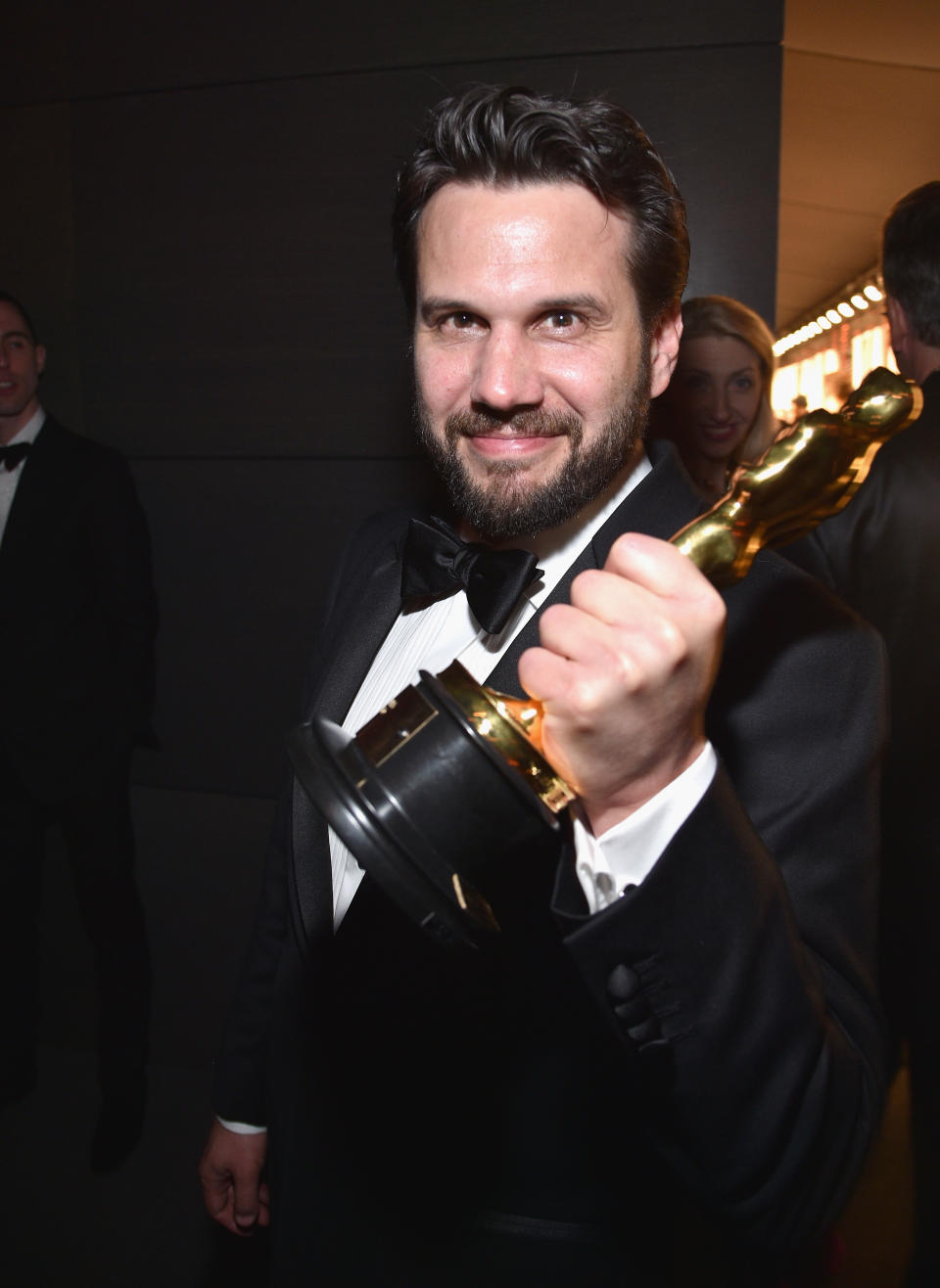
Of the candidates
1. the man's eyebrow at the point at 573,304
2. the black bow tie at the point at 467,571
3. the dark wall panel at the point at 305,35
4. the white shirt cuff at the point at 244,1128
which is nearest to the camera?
the man's eyebrow at the point at 573,304

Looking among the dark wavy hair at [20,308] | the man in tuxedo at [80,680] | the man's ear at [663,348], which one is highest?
the dark wavy hair at [20,308]

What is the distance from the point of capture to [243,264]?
261cm

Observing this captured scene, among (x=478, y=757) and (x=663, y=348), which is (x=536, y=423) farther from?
(x=478, y=757)

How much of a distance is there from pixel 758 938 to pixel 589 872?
149mm

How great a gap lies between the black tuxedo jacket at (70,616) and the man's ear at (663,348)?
188 cm

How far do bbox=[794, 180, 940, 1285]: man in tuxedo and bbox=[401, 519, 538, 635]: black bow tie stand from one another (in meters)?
0.83

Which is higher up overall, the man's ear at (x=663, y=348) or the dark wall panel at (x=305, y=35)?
the dark wall panel at (x=305, y=35)

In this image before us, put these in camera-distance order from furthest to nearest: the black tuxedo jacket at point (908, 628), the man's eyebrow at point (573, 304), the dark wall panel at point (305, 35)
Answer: the dark wall panel at point (305, 35) < the black tuxedo jacket at point (908, 628) < the man's eyebrow at point (573, 304)

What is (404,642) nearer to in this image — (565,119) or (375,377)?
(565,119)

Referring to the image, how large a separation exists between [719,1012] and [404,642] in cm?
89

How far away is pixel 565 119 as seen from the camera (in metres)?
1.13

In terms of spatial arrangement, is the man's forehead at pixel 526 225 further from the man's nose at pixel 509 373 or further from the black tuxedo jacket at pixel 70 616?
the black tuxedo jacket at pixel 70 616

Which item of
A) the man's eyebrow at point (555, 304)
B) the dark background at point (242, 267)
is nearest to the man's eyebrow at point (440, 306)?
the man's eyebrow at point (555, 304)

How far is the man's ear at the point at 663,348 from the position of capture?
1.26 meters
